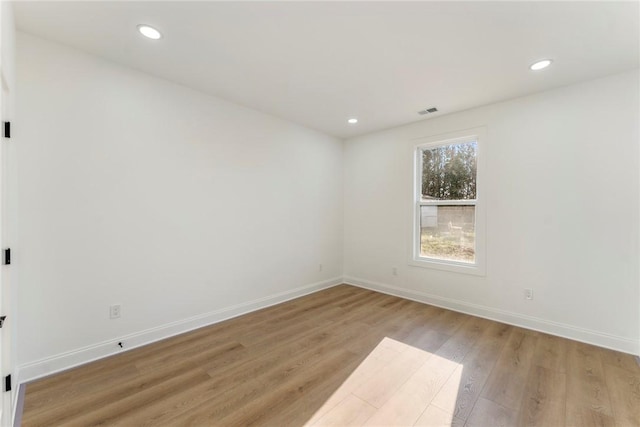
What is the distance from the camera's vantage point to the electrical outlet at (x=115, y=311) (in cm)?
247

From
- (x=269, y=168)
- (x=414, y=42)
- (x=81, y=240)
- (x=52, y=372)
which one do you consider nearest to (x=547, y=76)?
(x=414, y=42)

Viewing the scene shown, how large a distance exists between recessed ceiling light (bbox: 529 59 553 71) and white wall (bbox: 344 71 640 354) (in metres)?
0.66

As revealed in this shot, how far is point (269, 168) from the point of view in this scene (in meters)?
3.77

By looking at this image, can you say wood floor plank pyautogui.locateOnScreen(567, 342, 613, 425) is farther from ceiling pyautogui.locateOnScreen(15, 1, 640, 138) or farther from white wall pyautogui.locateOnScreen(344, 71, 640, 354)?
ceiling pyautogui.locateOnScreen(15, 1, 640, 138)

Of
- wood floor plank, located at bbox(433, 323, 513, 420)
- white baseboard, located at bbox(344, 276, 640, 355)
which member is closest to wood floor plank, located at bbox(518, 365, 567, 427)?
wood floor plank, located at bbox(433, 323, 513, 420)

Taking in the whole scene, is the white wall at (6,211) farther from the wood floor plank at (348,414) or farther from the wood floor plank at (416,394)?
the wood floor plank at (416,394)

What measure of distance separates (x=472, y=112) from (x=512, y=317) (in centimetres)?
254

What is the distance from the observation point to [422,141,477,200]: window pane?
11.9 feet

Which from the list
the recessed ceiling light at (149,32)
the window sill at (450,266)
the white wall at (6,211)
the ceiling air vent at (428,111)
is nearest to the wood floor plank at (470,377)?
the window sill at (450,266)

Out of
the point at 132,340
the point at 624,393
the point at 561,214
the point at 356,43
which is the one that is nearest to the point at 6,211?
the point at 132,340

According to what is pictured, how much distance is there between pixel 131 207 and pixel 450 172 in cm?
384

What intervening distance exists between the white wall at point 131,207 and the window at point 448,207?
6.69ft

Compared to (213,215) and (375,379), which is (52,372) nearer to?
(213,215)

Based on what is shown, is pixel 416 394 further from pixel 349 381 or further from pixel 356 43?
pixel 356 43
